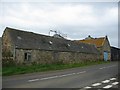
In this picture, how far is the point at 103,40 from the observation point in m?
61.7

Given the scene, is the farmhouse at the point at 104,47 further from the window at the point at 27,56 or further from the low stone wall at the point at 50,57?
→ the window at the point at 27,56

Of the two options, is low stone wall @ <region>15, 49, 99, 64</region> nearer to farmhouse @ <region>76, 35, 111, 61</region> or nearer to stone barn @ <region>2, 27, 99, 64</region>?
stone barn @ <region>2, 27, 99, 64</region>

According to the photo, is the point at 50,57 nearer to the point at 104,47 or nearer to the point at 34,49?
the point at 34,49

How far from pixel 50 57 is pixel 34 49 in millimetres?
3940

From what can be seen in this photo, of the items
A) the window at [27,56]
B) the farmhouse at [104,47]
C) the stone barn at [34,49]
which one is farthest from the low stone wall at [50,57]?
the farmhouse at [104,47]

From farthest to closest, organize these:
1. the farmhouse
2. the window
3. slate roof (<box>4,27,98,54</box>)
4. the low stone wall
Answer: the farmhouse < slate roof (<box>4,27,98,54</box>) < the window < the low stone wall

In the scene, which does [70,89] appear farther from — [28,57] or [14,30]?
[14,30]

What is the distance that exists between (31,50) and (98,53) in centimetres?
2875

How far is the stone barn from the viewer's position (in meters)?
27.9

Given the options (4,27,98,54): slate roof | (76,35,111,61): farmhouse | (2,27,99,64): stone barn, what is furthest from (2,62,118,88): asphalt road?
(76,35,111,61): farmhouse

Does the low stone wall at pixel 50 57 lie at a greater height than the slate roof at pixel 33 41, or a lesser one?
lesser

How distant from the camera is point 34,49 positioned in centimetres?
3022

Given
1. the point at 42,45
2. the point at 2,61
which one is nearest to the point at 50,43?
the point at 42,45

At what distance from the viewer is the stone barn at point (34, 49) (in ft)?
91.4
